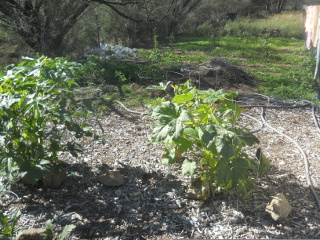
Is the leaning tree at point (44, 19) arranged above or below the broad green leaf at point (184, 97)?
above

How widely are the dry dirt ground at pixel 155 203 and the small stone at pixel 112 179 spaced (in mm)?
51

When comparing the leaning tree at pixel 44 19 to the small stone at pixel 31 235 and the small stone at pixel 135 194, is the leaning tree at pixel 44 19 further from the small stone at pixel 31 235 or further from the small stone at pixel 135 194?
the small stone at pixel 31 235

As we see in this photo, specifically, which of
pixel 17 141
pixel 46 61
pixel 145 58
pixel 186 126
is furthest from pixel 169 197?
pixel 145 58

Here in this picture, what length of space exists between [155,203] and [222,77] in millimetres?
4717

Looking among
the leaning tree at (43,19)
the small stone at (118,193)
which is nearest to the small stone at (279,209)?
the small stone at (118,193)

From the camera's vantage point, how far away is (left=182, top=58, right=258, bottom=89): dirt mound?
23.3ft

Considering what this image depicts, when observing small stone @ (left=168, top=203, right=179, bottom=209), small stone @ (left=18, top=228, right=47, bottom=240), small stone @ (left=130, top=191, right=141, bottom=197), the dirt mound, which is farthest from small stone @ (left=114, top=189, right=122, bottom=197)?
the dirt mound

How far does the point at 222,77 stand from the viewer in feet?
23.9

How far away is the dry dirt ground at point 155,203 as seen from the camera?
276 cm

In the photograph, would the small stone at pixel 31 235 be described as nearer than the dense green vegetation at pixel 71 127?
Yes

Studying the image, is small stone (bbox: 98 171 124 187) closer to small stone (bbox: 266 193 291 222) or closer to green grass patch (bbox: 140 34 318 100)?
small stone (bbox: 266 193 291 222)

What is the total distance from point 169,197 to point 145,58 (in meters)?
7.55

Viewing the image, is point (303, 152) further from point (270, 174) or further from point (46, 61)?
point (46, 61)

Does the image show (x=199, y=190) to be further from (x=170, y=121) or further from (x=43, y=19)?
(x=43, y=19)
